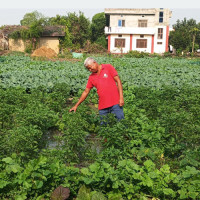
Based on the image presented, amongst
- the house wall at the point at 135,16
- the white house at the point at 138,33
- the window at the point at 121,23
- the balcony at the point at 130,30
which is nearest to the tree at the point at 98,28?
the house wall at the point at 135,16

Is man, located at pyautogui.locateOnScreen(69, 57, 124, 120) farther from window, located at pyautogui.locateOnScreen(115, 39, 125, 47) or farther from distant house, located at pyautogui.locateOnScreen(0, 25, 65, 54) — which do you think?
window, located at pyautogui.locateOnScreen(115, 39, 125, 47)

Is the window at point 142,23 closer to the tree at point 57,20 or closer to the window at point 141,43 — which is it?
the window at point 141,43

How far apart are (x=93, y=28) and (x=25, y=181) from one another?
Result: 5272 cm

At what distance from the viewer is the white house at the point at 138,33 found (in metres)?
41.8

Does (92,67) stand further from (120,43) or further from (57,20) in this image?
(57,20)

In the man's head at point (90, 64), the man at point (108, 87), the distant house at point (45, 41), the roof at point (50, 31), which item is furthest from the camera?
the distant house at point (45, 41)

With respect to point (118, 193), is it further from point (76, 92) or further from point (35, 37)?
point (35, 37)

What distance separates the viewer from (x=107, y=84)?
561cm

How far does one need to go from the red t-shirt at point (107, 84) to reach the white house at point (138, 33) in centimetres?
3676

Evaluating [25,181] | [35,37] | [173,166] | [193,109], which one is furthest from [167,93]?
[35,37]

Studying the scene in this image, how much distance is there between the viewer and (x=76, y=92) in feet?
34.9

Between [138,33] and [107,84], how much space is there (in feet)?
124

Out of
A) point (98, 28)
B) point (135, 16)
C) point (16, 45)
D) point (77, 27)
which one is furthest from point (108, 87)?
point (98, 28)

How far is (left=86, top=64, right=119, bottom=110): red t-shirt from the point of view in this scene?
560 cm
